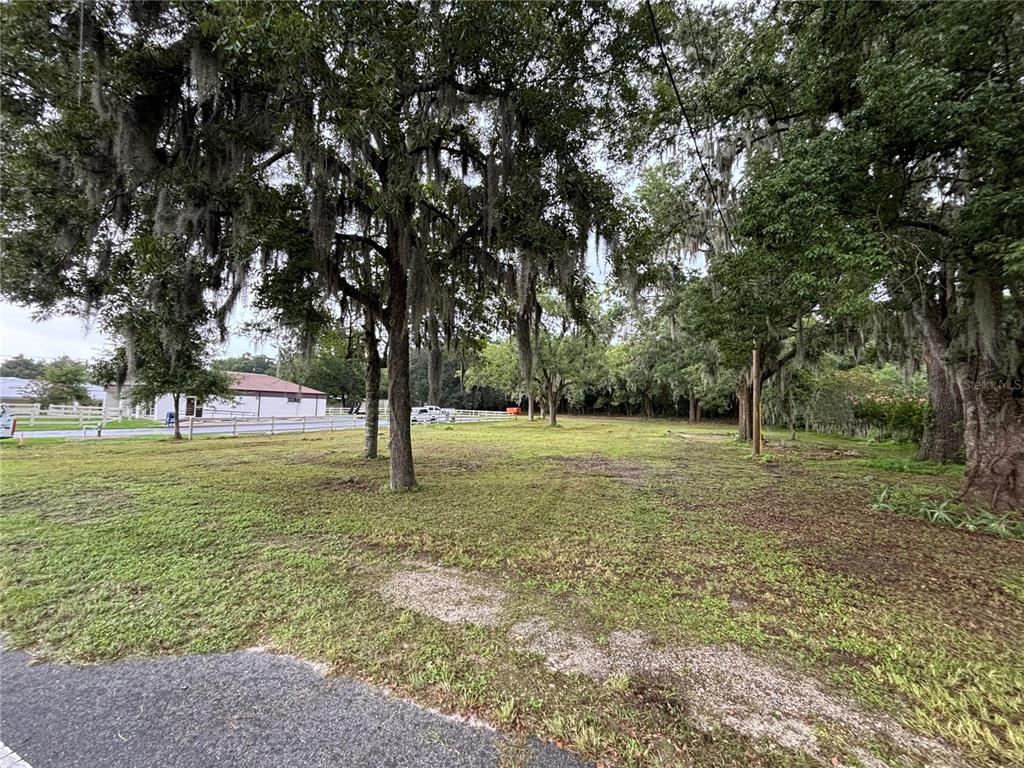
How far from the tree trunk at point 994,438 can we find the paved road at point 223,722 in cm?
663

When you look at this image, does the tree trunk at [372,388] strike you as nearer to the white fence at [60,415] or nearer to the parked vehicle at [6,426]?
the white fence at [60,415]

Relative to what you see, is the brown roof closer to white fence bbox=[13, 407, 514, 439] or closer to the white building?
the white building

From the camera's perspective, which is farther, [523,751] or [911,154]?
[911,154]

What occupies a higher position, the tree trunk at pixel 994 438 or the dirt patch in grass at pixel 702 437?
the tree trunk at pixel 994 438

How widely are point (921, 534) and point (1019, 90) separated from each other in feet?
14.1

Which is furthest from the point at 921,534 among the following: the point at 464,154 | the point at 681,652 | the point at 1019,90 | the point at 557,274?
the point at 464,154

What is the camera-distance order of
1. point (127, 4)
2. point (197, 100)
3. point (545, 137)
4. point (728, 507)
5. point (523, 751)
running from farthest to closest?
point (728, 507) < point (545, 137) < point (197, 100) < point (127, 4) < point (523, 751)

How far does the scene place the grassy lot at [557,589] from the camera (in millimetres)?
1797

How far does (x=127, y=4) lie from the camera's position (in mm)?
3490

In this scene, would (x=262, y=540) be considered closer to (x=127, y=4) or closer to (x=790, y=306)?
(x=127, y=4)

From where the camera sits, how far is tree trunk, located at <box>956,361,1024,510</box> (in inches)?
194

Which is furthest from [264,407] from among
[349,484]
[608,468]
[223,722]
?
[223,722]

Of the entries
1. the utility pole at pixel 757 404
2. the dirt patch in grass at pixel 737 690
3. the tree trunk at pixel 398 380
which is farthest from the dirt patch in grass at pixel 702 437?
the dirt patch in grass at pixel 737 690

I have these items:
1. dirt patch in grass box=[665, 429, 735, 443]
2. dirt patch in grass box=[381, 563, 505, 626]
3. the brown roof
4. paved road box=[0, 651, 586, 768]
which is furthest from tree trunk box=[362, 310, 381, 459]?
the brown roof
